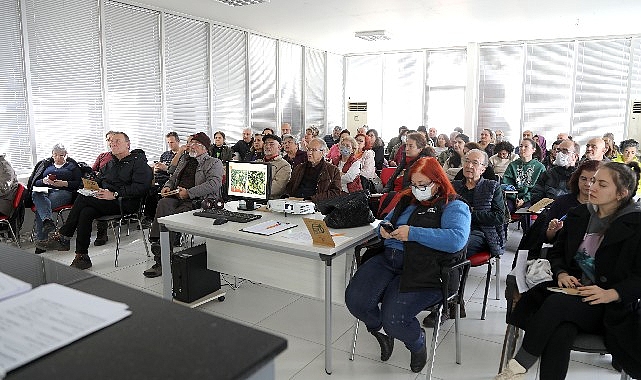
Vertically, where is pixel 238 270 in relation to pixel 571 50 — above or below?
below

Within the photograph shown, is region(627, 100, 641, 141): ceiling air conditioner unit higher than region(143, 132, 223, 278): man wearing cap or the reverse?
higher

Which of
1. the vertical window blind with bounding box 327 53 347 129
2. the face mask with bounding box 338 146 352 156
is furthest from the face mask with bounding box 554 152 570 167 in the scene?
the vertical window blind with bounding box 327 53 347 129

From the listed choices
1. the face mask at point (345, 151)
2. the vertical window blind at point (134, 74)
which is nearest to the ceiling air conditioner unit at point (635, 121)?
the face mask at point (345, 151)

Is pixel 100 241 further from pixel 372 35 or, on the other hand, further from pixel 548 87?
→ pixel 548 87

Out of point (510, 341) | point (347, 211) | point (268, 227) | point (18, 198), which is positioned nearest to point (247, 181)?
point (268, 227)

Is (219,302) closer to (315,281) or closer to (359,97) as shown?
(315,281)

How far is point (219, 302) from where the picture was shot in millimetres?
3896

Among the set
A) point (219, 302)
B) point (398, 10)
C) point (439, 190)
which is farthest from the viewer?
point (398, 10)

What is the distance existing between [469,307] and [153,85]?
573 cm

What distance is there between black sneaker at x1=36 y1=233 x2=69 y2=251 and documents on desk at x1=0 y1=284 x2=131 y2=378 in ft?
15.4

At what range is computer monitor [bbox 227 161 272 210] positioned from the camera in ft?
12.1

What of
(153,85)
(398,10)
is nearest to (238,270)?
(153,85)

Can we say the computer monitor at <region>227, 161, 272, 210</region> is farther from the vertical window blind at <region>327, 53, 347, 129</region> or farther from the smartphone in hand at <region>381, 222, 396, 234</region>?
the vertical window blind at <region>327, 53, 347, 129</region>

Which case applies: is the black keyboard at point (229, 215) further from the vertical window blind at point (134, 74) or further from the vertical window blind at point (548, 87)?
the vertical window blind at point (548, 87)
